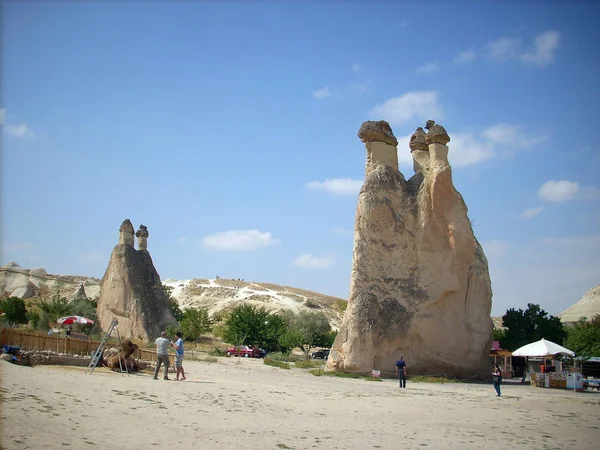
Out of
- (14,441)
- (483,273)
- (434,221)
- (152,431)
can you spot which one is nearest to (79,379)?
(152,431)

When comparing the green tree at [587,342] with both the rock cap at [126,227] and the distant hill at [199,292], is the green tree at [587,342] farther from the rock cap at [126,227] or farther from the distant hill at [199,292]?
the distant hill at [199,292]

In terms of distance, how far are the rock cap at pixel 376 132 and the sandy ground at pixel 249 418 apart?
53.7 ft

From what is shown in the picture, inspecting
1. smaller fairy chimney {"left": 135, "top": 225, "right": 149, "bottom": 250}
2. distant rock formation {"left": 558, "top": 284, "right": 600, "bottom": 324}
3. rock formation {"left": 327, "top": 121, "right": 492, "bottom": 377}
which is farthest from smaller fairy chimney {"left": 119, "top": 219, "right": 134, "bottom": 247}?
distant rock formation {"left": 558, "top": 284, "right": 600, "bottom": 324}

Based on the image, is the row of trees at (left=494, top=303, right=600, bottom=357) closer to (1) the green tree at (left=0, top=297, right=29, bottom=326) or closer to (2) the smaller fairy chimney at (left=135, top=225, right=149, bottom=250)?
(2) the smaller fairy chimney at (left=135, top=225, right=149, bottom=250)

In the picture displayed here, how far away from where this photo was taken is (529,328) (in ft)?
142

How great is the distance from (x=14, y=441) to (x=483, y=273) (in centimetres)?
2619

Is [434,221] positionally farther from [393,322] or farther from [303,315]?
[303,315]

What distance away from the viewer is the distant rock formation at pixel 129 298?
127ft

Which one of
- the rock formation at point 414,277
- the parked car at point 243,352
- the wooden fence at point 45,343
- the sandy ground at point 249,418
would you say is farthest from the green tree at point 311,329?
the sandy ground at point 249,418

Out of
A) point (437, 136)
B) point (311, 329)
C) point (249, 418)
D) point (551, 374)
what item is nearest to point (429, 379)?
point (551, 374)

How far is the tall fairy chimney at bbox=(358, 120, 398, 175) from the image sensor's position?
29.7 metres

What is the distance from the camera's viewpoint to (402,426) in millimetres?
11820

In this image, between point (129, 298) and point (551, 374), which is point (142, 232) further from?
point (551, 374)

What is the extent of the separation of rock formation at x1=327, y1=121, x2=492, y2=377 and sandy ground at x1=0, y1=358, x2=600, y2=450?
9.03 metres
